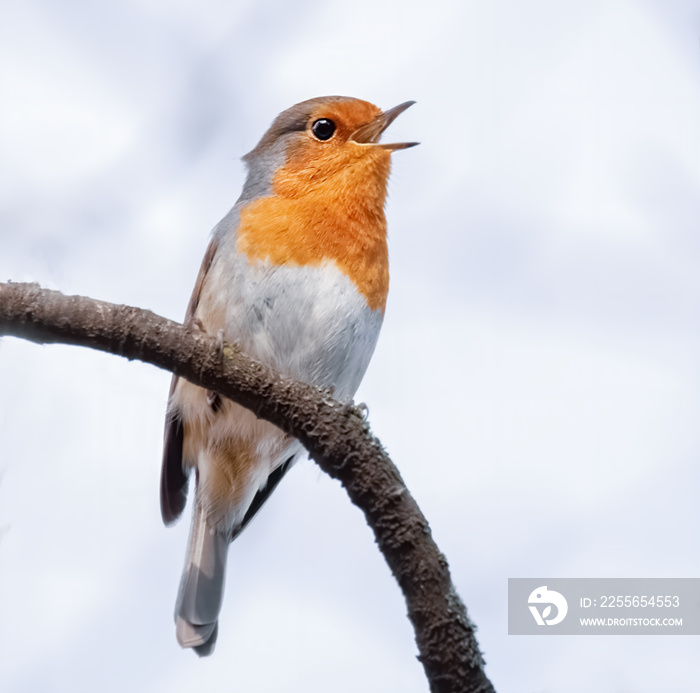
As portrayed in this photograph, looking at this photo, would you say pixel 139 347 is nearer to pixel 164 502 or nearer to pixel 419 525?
pixel 419 525

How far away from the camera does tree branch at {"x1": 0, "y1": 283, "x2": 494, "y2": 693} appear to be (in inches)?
91.2

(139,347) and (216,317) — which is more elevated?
(216,317)

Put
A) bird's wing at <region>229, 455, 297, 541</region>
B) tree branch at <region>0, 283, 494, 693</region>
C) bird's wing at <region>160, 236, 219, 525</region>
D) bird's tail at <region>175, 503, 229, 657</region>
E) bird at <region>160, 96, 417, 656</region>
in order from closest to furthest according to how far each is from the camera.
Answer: tree branch at <region>0, 283, 494, 693</region> → bird at <region>160, 96, 417, 656</region> → bird's tail at <region>175, 503, 229, 657</region> → bird's wing at <region>160, 236, 219, 525</region> → bird's wing at <region>229, 455, 297, 541</region>

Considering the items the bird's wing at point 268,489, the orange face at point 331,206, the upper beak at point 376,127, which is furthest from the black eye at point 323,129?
the bird's wing at point 268,489

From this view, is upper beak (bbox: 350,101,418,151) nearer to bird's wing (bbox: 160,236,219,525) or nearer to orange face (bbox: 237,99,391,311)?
orange face (bbox: 237,99,391,311)

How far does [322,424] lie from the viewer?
2570 mm

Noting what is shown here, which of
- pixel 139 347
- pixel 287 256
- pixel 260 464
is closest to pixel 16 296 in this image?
pixel 139 347

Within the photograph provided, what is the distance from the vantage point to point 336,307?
11.5 feet

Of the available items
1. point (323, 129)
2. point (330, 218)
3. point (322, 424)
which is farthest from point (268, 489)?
point (322, 424)

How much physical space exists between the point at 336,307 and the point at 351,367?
0.36m

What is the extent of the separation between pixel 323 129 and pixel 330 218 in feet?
2.24

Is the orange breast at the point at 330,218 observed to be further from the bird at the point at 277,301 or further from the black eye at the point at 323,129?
the black eye at the point at 323,129

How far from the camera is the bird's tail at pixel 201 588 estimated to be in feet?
12.3

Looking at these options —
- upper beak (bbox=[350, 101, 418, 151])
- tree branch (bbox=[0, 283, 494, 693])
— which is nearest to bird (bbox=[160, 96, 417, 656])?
upper beak (bbox=[350, 101, 418, 151])
